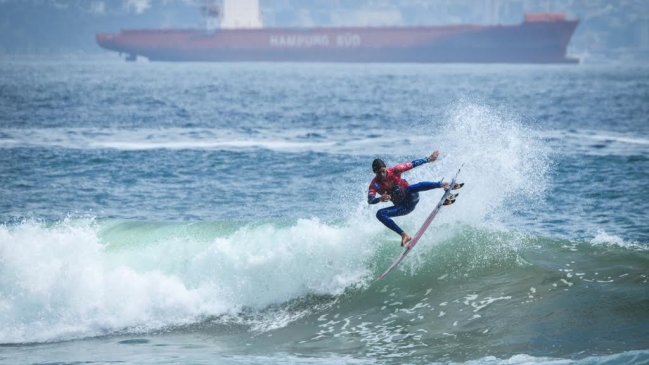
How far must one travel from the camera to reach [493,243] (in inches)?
670

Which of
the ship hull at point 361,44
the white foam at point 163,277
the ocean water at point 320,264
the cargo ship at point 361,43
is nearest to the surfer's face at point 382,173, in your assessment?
the ocean water at point 320,264

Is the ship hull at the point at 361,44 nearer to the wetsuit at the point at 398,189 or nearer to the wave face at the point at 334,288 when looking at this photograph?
the wave face at the point at 334,288

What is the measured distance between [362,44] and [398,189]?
127712 millimetres

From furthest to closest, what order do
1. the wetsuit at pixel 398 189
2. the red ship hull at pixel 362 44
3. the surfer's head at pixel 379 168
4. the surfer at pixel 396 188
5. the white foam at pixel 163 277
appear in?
the red ship hull at pixel 362 44 → the white foam at pixel 163 277 → the wetsuit at pixel 398 189 → the surfer at pixel 396 188 → the surfer's head at pixel 379 168

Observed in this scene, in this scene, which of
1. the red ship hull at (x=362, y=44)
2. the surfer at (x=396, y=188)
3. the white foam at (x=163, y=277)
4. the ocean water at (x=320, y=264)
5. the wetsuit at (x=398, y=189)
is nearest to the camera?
the ocean water at (x=320, y=264)

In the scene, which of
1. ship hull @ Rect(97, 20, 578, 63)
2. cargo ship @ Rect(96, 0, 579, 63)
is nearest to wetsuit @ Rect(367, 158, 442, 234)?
cargo ship @ Rect(96, 0, 579, 63)

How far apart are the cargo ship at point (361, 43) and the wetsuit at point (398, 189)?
120700 millimetres

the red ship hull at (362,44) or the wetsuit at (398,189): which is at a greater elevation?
the red ship hull at (362,44)

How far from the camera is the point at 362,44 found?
140500 millimetres

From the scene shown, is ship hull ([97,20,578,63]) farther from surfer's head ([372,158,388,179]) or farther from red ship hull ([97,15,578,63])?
surfer's head ([372,158,388,179])

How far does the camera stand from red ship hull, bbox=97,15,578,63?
133m

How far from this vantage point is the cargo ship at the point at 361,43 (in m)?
133

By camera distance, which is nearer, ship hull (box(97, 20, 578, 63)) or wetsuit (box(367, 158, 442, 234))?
wetsuit (box(367, 158, 442, 234))

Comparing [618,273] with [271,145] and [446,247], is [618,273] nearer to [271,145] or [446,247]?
[446,247]
